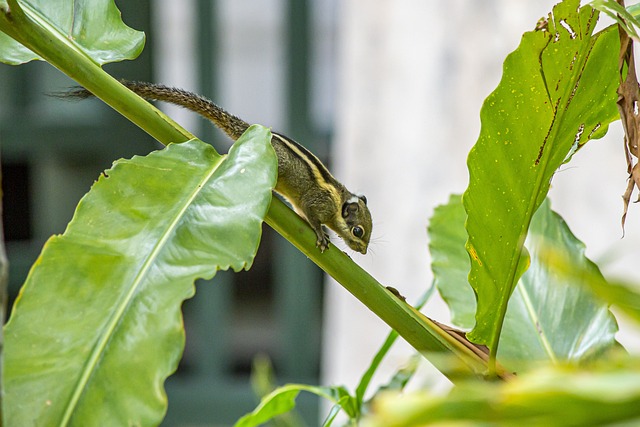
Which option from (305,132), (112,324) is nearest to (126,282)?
(112,324)

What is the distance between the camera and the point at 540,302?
0.82 meters

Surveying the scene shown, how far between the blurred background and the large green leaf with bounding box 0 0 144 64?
1.31 meters

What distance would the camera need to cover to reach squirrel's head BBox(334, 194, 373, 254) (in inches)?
54.1

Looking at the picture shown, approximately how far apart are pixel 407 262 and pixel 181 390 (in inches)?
45.6

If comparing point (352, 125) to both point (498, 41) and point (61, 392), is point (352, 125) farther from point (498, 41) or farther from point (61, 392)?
point (61, 392)

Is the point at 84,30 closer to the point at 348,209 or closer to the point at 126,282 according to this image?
the point at 126,282

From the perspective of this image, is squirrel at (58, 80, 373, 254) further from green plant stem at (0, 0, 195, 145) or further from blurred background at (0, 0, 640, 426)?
blurred background at (0, 0, 640, 426)

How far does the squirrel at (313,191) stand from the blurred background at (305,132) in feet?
2.15

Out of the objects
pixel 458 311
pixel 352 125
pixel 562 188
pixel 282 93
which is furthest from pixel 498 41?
pixel 458 311

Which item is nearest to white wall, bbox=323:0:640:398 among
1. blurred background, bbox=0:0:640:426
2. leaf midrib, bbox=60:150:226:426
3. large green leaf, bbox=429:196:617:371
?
blurred background, bbox=0:0:640:426

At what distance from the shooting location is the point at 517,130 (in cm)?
60

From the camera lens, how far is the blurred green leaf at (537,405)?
7.8 inches

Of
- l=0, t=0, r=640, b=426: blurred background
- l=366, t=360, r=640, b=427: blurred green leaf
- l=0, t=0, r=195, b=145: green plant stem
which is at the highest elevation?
l=0, t=0, r=195, b=145: green plant stem

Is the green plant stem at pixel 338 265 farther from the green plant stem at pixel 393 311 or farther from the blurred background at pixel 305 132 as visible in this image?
the blurred background at pixel 305 132
